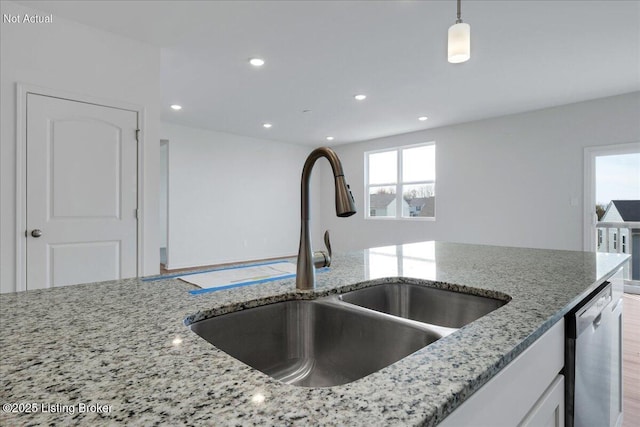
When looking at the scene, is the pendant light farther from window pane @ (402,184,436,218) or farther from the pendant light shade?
window pane @ (402,184,436,218)

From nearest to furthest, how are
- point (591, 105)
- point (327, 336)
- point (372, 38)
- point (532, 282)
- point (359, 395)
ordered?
point (359, 395) → point (327, 336) → point (532, 282) → point (372, 38) → point (591, 105)

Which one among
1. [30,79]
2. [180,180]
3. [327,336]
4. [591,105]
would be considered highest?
[591,105]

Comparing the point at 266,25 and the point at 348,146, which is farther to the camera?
the point at 348,146

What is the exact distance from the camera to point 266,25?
2.71m

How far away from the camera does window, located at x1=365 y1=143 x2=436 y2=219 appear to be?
6257 mm

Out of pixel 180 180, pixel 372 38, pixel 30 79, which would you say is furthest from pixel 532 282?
pixel 180 180

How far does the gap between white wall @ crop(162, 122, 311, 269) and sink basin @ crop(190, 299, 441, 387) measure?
535 centimetres

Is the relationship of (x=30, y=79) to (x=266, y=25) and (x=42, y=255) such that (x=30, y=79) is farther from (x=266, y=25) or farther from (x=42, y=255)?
(x=266, y=25)

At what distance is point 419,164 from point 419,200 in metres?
0.69

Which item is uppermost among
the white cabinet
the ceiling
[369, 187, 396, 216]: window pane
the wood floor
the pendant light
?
the ceiling

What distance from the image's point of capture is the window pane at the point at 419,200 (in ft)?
20.3

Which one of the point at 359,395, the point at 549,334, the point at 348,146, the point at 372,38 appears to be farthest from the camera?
the point at 348,146

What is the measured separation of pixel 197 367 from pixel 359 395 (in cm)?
25

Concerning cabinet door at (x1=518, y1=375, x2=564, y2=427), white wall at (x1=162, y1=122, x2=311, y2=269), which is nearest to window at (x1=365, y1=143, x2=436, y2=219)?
white wall at (x1=162, y1=122, x2=311, y2=269)
